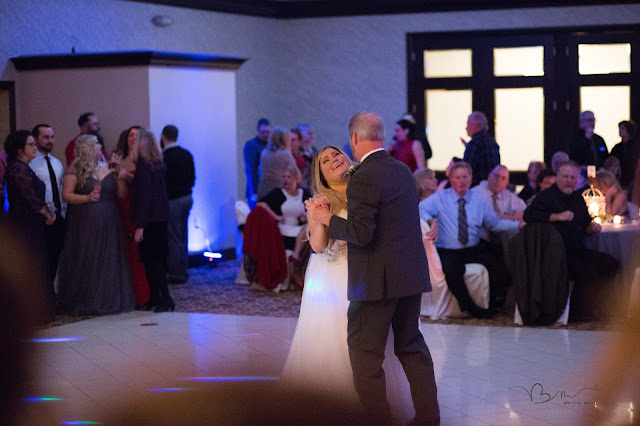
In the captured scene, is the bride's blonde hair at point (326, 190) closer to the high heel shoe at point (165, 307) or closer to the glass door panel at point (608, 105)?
the high heel shoe at point (165, 307)

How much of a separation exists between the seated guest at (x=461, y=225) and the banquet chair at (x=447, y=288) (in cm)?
5

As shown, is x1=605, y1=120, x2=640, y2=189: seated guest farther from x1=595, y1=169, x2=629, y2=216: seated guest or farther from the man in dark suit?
the man in dark suit

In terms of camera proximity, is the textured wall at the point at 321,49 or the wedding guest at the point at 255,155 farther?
the textured wall at the point at 321,49

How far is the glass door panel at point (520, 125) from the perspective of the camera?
44.1 ft

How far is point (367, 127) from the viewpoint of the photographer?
457 centimetres

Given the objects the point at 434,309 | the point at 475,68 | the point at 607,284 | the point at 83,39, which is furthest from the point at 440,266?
the point at 475,68

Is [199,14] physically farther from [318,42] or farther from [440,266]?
[440,266]

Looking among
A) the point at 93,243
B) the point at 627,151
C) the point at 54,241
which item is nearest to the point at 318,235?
the point at 93,243

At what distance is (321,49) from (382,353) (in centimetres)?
1006

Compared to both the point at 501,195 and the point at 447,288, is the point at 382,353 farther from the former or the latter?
the point at 501,195

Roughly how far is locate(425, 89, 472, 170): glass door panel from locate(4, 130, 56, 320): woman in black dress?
23.4ft

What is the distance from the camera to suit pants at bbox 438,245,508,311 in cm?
782

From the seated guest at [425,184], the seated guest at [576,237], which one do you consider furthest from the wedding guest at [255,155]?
the seated guest at [576,237]

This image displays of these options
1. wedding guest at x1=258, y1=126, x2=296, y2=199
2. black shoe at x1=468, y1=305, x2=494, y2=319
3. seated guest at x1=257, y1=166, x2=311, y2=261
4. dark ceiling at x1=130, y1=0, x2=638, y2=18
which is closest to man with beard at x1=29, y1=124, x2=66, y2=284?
seated guest at x1=257, y1=166, x2=311, y2=261
